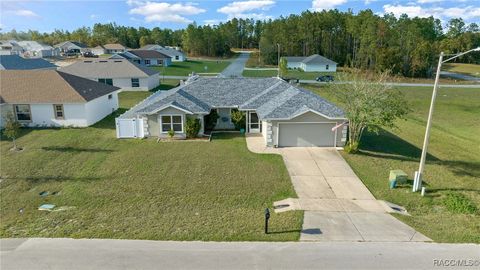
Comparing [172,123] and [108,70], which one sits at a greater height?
[108,70]

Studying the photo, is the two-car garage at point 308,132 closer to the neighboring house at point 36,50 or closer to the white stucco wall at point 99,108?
the white stucco wall at point 99,108

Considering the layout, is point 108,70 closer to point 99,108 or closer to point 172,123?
point 99,108

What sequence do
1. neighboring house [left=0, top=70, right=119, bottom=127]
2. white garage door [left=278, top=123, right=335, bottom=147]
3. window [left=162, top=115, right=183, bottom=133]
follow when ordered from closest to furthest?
white garage door [left=278, top=123, right=335, bottom=147] → window [left=162, top=115, right=183, bottom=133] → neighboring house [left=0, top=70, right=119, bottom=127]

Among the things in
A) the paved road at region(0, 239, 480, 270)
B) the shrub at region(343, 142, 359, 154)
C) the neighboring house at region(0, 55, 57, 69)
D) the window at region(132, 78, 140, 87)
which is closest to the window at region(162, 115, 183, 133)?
the shrub at region(343, 142, 359, 154)

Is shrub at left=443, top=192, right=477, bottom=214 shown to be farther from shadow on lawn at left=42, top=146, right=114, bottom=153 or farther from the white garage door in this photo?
shadow on lawn at left=42, top=146, right=114, bottom=153

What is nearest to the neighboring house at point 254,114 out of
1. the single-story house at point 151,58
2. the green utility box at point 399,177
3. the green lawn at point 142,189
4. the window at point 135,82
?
the green lawn at point 142,189

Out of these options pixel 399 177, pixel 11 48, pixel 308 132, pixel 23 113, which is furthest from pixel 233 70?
pixel 11 48

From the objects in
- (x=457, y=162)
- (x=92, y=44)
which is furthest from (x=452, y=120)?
(x=92, y=44)
